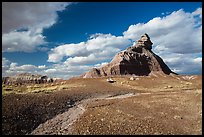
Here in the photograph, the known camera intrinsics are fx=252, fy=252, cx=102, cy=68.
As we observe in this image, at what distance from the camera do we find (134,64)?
4619 inches

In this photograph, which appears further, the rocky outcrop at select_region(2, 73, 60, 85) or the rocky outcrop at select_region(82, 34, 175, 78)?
the rocky outcrop at select_region(82, 34, 175, 78)

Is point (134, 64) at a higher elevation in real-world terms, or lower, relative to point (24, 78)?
higher

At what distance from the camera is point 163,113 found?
24.5 meters

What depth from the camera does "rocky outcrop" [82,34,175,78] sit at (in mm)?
114750

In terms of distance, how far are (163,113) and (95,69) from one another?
94657mm

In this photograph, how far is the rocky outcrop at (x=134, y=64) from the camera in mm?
114750

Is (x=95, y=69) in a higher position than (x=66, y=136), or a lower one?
higher

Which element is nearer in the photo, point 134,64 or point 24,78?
point 134,64

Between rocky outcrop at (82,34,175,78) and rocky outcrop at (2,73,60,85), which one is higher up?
rocky outcrop at (82,34,175,78)

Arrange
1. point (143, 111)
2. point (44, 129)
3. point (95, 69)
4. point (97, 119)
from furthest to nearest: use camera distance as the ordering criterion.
Result: point (95, 69), point (143, 111), point (97, 119), point (44, 129)

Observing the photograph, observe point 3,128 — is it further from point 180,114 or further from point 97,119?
point 180,114

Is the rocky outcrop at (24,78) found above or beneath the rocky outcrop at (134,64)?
beneath

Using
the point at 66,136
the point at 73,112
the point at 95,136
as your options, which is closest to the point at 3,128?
the point at 66,136

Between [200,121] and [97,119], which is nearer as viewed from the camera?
[200,121]
